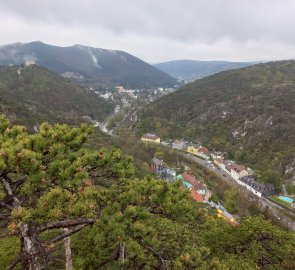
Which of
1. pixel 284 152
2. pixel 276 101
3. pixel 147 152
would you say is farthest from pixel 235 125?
pixel 147 152

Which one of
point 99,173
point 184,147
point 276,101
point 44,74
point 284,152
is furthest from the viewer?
point 44,74

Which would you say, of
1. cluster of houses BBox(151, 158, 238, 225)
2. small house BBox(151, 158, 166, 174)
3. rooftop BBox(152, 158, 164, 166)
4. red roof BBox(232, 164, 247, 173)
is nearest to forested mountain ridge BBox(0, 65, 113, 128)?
rooftop BBox(152, 158, 164, 166)

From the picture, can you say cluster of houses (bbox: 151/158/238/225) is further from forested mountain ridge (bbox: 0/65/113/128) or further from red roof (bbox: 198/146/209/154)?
forested mountain ridge (bbox: 0/65/113/128)

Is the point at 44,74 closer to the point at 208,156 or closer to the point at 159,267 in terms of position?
the point at 208,156

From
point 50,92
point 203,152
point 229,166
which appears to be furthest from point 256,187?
point 50,92

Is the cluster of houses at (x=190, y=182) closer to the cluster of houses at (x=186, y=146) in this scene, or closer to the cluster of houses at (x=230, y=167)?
the cluster of houses at (x=230, y=167)

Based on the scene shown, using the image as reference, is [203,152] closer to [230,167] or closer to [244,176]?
[230,167]

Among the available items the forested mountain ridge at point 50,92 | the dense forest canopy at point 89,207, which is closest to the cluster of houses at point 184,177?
the dense forest canopy at point 89,207
